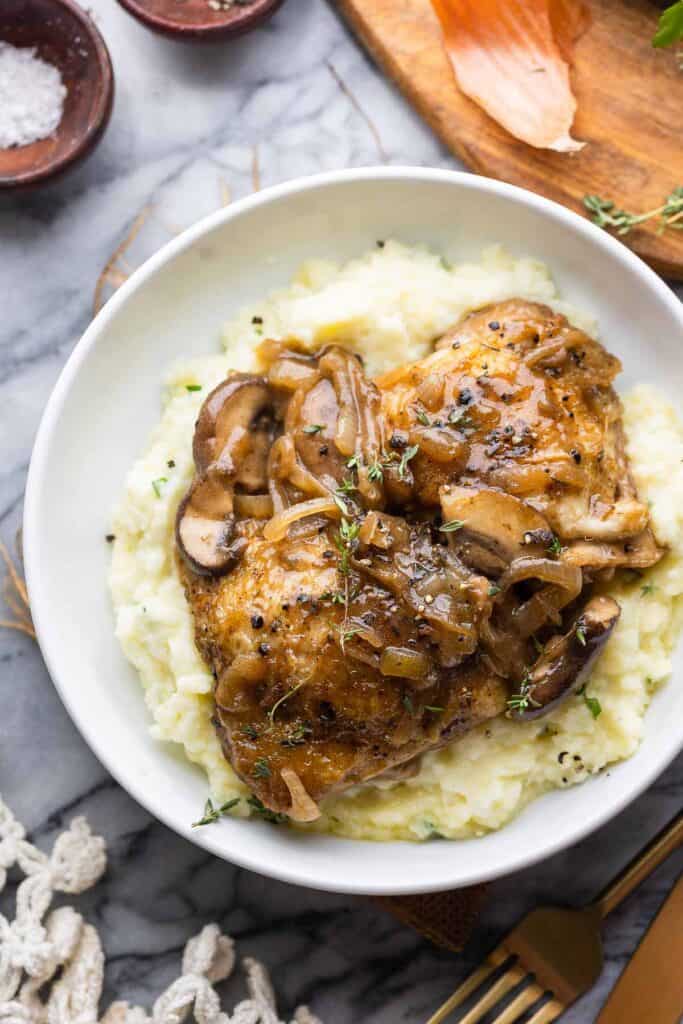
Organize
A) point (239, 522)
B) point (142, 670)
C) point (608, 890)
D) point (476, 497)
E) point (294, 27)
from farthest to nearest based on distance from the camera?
point (294, 27) < point (608, 890) < point (142, 670) < point (239, 522) < point (476, 497)

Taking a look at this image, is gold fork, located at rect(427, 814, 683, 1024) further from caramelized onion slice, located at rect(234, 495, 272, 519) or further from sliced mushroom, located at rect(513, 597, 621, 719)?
caramelized onion slice, located at rect(234, 495, 272, 519)

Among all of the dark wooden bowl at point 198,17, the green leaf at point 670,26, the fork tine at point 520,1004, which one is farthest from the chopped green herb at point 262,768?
the green leaf at point 670,26

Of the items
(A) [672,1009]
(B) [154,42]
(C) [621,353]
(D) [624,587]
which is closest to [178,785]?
(D) [624,587]

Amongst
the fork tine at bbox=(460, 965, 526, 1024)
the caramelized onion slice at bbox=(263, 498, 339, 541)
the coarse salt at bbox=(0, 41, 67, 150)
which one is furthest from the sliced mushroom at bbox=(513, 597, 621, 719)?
the coarse salt at bbox=(0, 41, 67, 150)

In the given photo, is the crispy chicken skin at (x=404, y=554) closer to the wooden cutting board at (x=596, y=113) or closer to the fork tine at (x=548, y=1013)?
the wooden cutting board at (x=596, y=113)

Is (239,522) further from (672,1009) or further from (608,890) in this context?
(672,1009)

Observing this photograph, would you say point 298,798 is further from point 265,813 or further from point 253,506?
point 253,506
